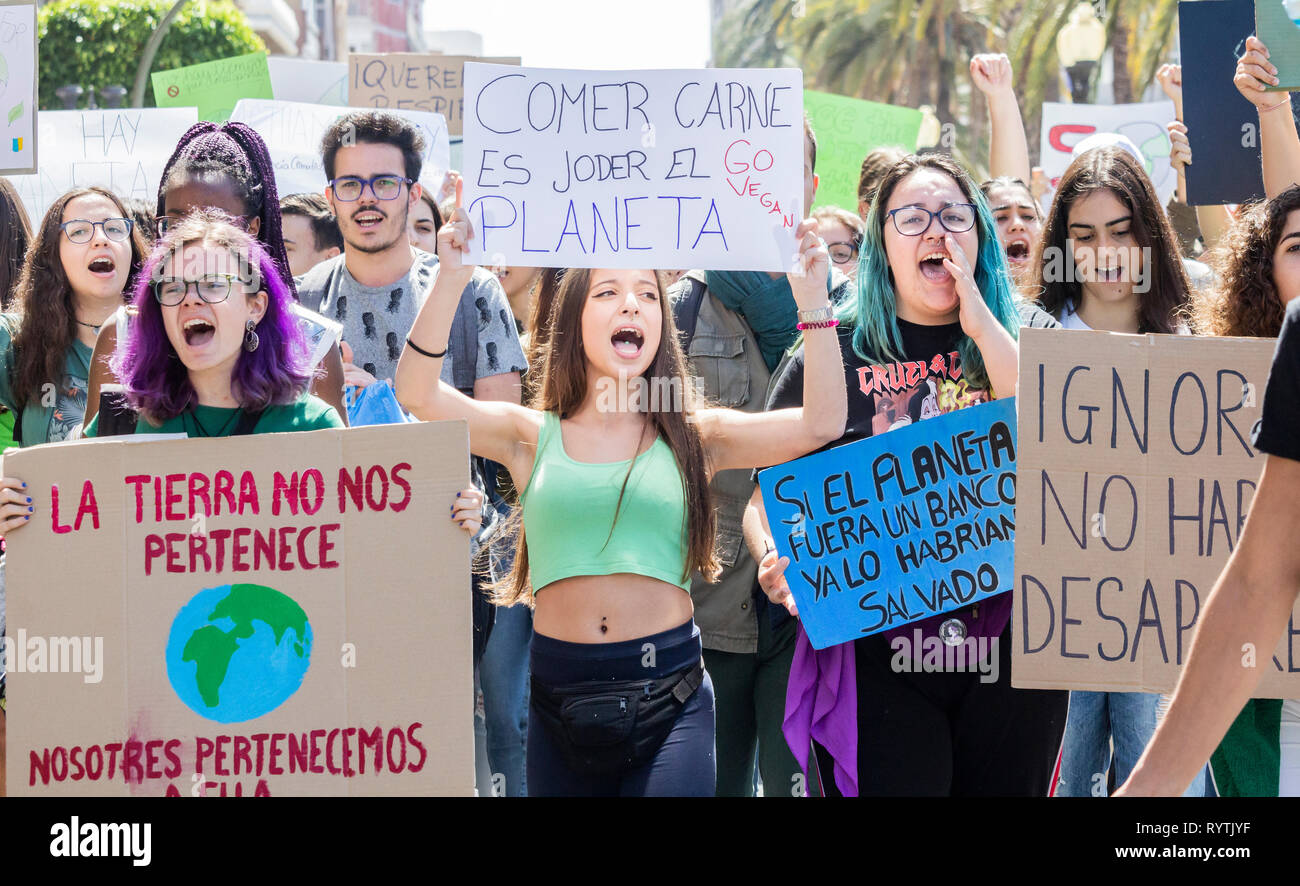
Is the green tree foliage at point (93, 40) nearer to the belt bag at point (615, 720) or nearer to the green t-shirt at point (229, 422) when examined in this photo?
the green t-shirt at point (229, 422)

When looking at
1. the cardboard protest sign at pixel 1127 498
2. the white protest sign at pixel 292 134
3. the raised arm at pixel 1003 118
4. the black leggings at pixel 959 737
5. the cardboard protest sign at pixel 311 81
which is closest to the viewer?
the cardboard protest sign at pixel 1127 498

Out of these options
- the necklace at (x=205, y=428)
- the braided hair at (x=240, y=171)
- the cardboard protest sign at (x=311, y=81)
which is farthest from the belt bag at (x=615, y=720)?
the cardboard protest sign at (x=311, y=81)

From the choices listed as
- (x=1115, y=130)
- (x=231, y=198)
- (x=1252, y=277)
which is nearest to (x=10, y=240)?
(x=231, y=198)

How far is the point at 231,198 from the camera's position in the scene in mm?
3701

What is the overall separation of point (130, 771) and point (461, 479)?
0.86m

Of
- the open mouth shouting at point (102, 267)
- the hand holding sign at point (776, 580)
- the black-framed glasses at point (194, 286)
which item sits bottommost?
the hand holding sign at point (776, 580)

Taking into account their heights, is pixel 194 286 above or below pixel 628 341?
above

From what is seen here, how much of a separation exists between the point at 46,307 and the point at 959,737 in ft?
9.27

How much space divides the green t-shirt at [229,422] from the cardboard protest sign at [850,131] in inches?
169

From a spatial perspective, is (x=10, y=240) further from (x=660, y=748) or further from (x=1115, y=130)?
(x=1115, y=130)

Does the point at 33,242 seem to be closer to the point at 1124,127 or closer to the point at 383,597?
the point at 383,597

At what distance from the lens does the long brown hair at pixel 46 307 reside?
4.19 m
